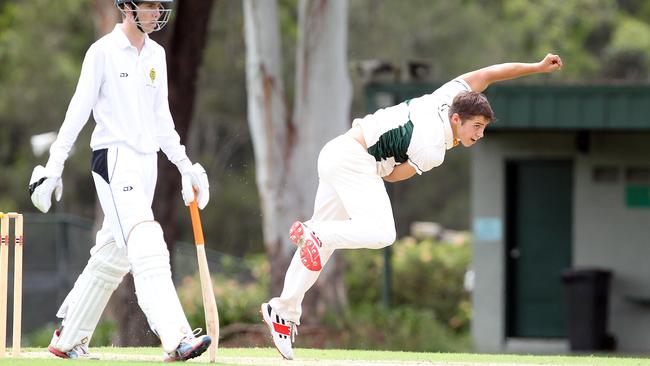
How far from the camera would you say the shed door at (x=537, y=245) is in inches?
815

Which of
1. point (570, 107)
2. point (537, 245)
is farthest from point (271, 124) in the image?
point (537, 245)

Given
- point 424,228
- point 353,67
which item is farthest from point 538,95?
point 424,228

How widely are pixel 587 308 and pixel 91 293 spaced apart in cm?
1185

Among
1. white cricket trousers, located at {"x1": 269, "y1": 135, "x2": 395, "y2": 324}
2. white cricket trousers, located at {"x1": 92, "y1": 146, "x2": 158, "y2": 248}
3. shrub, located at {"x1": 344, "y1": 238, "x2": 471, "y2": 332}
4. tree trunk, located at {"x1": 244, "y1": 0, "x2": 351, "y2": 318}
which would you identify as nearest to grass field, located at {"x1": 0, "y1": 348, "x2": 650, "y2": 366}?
white cricket trousers, located at {"x1": 269, "y1": 135, "x2": 395, "y2": 324}

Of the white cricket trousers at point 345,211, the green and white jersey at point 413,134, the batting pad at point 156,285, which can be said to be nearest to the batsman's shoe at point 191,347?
the batting pad at point 156,285

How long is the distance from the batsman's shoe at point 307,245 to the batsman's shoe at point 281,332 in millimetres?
397

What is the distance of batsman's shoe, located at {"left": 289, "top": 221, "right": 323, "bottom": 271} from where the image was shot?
→ 8.45m

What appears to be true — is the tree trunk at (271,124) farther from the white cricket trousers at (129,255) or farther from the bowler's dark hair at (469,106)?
the bowler's dark hair at (469,106)

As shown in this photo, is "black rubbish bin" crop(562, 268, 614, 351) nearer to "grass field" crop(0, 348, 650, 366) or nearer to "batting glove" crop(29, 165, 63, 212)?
"grass field" crop(0, 348, 650, 366)

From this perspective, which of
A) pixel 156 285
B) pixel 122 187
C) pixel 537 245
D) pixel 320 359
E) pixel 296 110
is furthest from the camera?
pixel 537 245

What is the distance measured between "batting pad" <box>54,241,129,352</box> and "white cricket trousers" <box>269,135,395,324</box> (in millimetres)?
1004

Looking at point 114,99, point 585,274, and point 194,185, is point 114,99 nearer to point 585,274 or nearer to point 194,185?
point 194,185

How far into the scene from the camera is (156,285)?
791 centimetres

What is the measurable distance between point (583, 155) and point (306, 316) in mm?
4513
